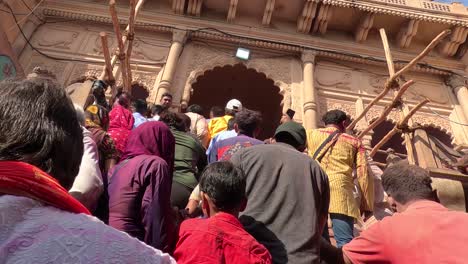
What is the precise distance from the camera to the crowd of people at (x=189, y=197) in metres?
0.82

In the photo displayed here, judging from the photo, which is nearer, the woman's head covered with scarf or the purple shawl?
the purple shawl

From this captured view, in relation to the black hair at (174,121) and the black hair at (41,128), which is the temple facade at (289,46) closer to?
the black hair at (174,121)

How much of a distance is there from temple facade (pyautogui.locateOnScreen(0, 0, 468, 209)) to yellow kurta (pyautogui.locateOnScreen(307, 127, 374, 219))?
13.9 ft

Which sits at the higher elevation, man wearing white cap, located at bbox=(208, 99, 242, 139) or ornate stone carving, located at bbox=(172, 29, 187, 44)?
ornate stone carving, located at bbox=(172, 29, 187, 44)

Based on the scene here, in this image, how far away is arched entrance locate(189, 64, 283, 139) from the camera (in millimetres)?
9820

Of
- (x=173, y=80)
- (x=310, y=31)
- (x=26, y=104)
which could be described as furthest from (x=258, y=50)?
(x=26, y=104)

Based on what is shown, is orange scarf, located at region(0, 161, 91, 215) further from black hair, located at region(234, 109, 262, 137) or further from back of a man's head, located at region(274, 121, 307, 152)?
black hair, located at region(234, 109, 262, 137)

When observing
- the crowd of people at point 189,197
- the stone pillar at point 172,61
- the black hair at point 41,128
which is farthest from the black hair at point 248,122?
the stone pillar at point 172,61

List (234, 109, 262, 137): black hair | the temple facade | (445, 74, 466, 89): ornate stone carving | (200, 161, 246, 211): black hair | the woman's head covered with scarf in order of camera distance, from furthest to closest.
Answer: (445, 74, 466, 89): ornate stone carving < the temple facade < (234, 109, 262, 137): black hair < the woman's head covered with scarf < (200, 161, 246, 211): black hair

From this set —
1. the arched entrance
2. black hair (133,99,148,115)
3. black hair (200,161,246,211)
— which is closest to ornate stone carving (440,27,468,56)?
the arched entrance

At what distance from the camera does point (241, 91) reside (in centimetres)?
1031

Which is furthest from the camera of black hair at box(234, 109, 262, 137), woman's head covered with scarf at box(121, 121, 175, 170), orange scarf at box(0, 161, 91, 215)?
black hair at box(234, 109, 262, 137)

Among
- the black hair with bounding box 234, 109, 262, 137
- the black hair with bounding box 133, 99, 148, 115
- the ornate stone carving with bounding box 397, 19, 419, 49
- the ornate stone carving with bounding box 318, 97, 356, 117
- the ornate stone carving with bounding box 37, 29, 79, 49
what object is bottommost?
the black hair with bounding box 234, 109, 262, 137

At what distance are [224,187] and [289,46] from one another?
712 centimetres
